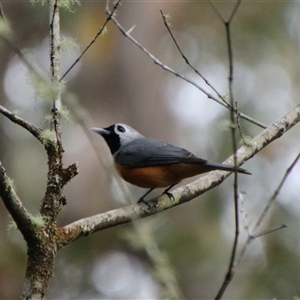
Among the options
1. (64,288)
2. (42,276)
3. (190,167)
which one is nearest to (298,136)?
(64,288)

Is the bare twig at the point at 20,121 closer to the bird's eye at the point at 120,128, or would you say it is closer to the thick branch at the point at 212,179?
the thick branch at the point at 212,179

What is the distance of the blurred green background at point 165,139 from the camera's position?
7.45 meters

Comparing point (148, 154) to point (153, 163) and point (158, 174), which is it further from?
point (158, 174)

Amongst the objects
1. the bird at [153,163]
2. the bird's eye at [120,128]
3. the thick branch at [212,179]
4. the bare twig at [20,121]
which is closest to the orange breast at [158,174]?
the bird at [153,163]

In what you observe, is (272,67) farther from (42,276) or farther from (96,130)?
(42,276)

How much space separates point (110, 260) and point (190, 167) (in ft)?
12.9

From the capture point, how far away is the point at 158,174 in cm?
477

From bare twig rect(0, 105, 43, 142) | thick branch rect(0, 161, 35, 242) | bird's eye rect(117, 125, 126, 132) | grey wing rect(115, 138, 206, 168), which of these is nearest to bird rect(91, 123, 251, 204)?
grey wing rect(115, 138, 206, 168)

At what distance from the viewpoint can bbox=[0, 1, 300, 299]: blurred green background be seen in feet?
24.5

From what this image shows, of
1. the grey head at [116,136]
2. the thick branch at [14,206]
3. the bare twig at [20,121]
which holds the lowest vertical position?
the thick branch at [14,206]

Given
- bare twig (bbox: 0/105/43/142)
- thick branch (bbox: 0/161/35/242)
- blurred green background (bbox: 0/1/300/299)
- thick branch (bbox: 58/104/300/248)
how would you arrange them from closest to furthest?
thick branch (bbox: 0/161/35/242) → bare twig (bbox: 0/105/43/142) → thick branch (bbox: 58/104/300/248) → blurred green background (bbox: 0/1/300/299)

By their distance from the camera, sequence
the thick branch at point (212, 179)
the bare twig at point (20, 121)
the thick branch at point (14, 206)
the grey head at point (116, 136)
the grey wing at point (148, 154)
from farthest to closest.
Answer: the grey head at point (116, 136)
the grey wing at point (148, 154)
the thick branch at point (212, 179)
the bare twig at point (20, 121)
the thick branch at point (14, 206)

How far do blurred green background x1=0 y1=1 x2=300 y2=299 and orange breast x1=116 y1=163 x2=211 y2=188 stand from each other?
202cm

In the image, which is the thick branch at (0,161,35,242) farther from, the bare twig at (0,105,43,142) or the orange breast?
the orange breast
